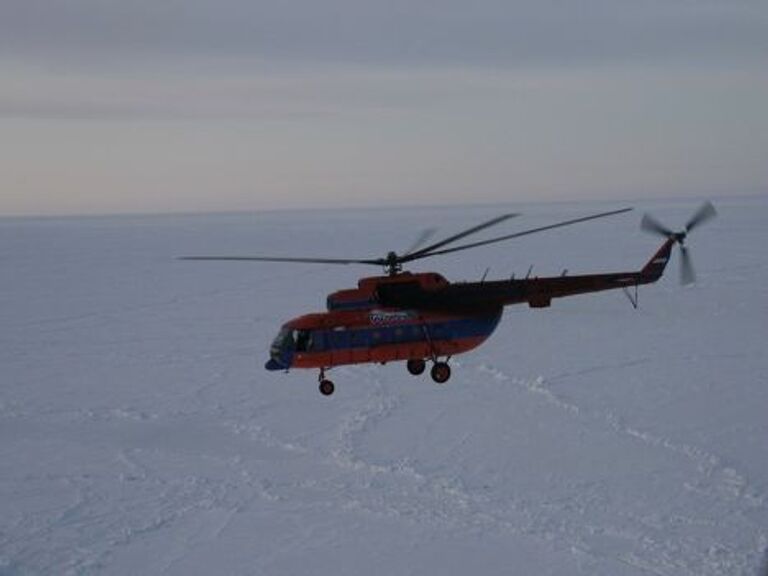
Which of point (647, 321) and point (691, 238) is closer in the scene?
point (647, 321)

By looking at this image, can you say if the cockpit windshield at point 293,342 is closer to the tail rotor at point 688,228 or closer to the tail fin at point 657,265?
the tail rotor at point 688,228

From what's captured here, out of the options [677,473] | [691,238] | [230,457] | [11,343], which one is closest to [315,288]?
[11,343]

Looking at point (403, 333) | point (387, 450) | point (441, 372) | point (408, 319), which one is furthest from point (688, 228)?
point (387, 450)

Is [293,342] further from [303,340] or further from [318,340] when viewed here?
[318,340]

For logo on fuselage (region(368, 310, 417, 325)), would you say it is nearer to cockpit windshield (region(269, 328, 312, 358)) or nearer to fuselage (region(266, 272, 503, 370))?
fuselage (region(266, 272, 503, 370))

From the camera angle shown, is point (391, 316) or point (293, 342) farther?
point (293, 342)

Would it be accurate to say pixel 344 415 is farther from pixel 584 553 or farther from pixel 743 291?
pixel 743 291

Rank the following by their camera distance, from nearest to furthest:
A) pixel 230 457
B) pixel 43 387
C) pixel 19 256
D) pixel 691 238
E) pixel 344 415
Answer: pixel 230 457 < pixel 344 415 < pixel 43 387 < pixel 691 238 < pixel 19 256
